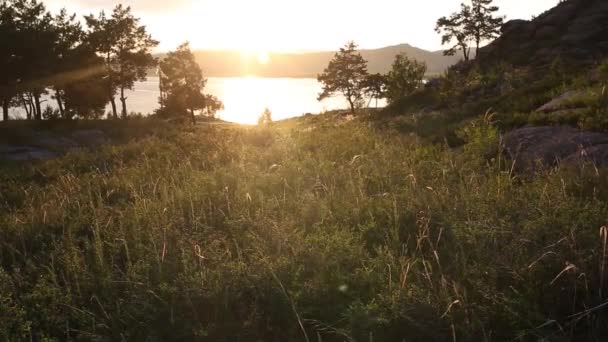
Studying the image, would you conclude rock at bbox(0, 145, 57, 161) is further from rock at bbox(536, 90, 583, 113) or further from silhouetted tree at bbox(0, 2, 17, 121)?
rock at bbox(536, 90, 583, 113)

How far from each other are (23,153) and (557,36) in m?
41.9

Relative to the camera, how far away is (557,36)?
117 feet

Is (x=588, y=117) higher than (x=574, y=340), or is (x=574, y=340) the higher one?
(x=588, y=117)

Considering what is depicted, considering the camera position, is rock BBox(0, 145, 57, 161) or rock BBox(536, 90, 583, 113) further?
rock BBox(0, 145, 57, 161)

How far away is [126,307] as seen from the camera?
3438 millimetres

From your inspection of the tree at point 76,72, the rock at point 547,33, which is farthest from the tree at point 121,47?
A: the rock at point 547,33

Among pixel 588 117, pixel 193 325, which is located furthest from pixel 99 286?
pixel 588 117

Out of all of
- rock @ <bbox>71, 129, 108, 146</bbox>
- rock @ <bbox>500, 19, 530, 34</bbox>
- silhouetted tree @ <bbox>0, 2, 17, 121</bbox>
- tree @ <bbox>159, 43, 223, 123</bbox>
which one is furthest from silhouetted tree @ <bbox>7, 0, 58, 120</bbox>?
rock @ <bbox>500, 19, 530, 34</bbox>

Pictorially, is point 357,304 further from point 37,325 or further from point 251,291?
point 37,325

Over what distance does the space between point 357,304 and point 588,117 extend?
716cm

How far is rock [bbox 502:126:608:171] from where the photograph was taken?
6.53m

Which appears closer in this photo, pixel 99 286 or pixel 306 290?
pixel 306 290

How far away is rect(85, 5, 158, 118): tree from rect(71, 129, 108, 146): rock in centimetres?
1523

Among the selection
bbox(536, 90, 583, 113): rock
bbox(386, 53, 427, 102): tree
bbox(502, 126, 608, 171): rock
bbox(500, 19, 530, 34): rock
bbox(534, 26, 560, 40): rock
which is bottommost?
bbox(502, 126, 608, 171): rock
